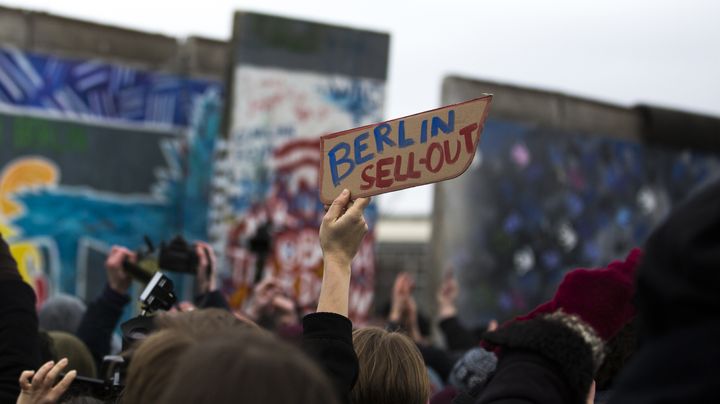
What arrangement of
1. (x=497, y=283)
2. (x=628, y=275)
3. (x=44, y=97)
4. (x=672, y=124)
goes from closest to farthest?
(x=628, y=275) → (x=44, y=97) → (x=497, y=283) → (x=672, y=124)

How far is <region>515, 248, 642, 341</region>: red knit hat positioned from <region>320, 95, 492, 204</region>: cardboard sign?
330 millimetres

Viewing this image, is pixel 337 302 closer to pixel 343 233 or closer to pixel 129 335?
pixel 343 233

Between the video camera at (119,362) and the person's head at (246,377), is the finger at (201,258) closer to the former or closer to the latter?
the video camera at (119,362)

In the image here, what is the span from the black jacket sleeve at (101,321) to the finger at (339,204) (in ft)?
6.56

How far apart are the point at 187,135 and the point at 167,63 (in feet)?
2.53

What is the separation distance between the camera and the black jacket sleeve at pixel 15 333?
2.73 metres

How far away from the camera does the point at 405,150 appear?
2.27m

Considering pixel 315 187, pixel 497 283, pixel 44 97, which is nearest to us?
pixel 44 97

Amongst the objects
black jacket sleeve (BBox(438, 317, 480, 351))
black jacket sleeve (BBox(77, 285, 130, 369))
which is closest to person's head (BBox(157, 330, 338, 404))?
black jacket sleeve (BBox(77, 285, 130, 369))

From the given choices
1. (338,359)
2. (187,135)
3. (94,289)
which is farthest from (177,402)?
(187,135)

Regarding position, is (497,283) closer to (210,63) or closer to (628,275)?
(210,63)

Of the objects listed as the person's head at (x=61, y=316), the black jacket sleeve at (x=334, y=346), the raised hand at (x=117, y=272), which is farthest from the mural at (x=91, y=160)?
the black jacket sleeve at (x=334, y=346)

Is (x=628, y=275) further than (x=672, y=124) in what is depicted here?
No

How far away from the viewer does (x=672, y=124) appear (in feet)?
48.2
